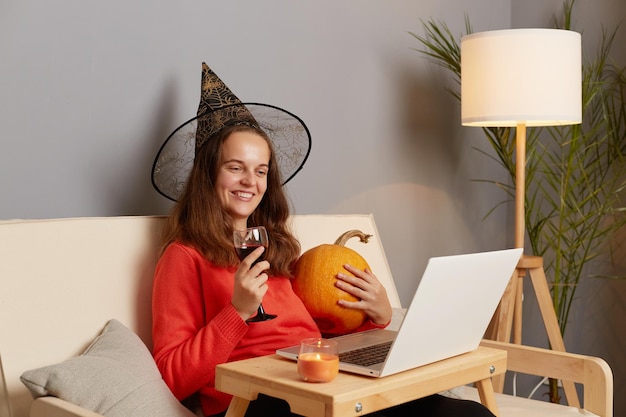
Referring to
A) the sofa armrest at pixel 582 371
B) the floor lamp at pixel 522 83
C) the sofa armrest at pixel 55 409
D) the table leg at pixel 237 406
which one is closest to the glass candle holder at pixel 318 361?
the table leg at pixel 237 406

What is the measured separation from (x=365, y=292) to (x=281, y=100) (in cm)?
98

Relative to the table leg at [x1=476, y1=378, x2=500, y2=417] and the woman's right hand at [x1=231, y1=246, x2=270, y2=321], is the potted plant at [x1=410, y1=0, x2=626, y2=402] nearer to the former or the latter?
the table leg at [x1=476, y1=378, x2=500, y2=417]

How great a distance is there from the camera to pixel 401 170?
3.25 m

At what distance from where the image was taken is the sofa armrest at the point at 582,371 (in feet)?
6.42

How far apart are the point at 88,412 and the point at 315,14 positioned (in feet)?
5.84

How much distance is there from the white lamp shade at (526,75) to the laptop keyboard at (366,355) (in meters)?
1.35

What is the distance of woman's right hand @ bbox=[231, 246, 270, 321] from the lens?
1665 millimetres

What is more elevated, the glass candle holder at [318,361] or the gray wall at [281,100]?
the gray wall at [281,100]

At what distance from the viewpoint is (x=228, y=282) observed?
190 centimetres

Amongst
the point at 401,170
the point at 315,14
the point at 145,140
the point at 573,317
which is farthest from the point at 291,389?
the point at 573,317

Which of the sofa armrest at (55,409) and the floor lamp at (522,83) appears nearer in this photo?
the sofa armrest at (55,409)

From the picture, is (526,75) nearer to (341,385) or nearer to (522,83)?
(522,83)

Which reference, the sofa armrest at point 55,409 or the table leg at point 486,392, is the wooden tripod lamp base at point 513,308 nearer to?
the table leg at point 486,392

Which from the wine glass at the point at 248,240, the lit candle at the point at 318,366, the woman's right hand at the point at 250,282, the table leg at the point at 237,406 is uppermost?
the wine glass at the point at 248,240
